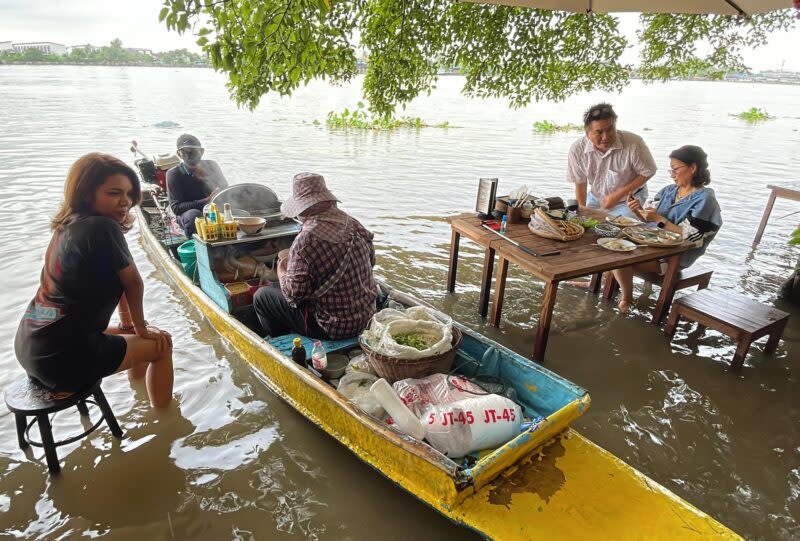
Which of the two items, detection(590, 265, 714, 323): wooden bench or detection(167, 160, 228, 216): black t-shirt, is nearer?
detection(590, 265, 714, 323): wooden bench

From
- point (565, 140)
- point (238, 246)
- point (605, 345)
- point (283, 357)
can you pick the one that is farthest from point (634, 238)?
point (565, 140)

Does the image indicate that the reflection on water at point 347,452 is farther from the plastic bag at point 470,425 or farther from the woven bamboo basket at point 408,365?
the woven bamboo basket at point 408,365

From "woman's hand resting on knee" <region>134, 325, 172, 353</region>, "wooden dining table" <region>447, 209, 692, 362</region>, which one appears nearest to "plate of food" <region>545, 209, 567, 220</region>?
"wooden dining table" <region>447, 209, 692, 362</region>

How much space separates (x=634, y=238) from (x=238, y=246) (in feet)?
13.8

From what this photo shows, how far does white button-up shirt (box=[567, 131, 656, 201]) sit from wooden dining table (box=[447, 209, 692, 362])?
643 millimetres

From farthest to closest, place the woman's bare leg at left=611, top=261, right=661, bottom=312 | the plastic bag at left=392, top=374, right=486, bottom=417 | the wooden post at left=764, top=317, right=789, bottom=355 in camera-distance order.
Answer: the woman's bare leg at left=611, top=261, right=661, bottom=312
the wooden post at left=764, top=317, right=789, bottom=355
the plastic bag at left=392, top=374, right=486, bottom=417

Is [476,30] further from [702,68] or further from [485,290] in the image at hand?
[702,68]

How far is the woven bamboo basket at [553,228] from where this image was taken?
15.1 feet

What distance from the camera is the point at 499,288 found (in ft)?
15.8

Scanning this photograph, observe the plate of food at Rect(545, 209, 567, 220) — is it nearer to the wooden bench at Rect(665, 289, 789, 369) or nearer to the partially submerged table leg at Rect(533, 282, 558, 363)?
the partially submerged table leg at Rect(533, 282, 558, 363)

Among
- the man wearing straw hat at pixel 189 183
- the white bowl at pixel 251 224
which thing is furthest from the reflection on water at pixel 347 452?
the white bowl at pixel 251 224

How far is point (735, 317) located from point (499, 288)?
2.27 m

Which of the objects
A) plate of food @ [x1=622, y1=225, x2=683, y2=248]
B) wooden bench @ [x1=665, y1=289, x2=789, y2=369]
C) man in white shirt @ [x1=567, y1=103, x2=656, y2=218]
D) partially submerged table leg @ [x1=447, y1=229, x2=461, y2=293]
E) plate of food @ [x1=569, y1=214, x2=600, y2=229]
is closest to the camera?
wooden bench @ [x1=665, y1=289, x2=789, y2=369]

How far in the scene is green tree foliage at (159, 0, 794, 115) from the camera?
3512 mm
